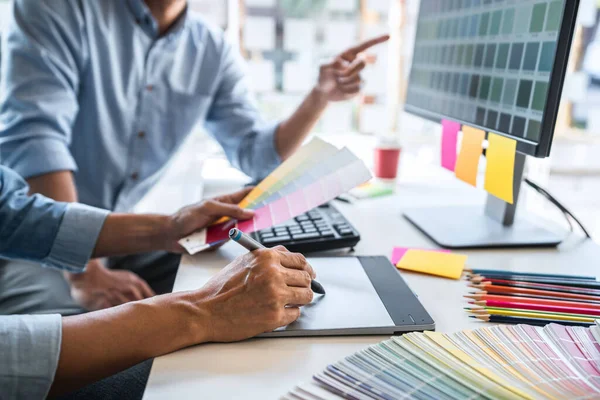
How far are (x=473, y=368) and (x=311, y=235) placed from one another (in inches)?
14.6

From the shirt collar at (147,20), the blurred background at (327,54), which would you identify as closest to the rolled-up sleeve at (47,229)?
the shirt collar at (147,20)

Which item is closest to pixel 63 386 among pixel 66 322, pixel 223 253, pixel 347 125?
pixel 66 322

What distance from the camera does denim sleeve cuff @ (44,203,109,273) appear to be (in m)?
0.80

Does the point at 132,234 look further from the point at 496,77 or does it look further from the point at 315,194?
the point at 496,77

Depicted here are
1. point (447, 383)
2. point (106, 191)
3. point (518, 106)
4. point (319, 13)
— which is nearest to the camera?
point (447, 383)

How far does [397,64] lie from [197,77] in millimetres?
922

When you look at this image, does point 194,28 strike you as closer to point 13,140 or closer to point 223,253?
A: point 13,140

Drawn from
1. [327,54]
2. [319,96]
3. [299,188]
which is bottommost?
[299,188]

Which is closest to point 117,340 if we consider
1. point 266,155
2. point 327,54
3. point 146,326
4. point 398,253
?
point 146,326

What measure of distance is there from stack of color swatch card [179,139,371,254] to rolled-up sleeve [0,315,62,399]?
10.5 inches

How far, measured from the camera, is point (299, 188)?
2.59 ft

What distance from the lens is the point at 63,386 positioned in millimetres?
508

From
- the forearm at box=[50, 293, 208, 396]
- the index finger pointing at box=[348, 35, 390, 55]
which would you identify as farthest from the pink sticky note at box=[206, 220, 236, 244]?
the index finger pointing at box=[348, 35, 390, 55]

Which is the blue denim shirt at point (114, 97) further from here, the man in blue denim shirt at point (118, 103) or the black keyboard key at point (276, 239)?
the black keyboard key at point (276, 239)
